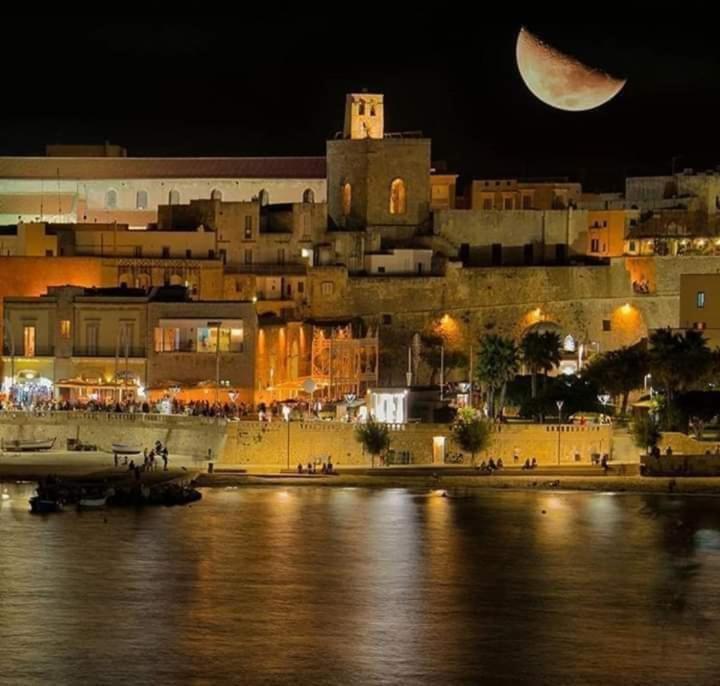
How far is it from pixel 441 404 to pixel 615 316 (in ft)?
37.0

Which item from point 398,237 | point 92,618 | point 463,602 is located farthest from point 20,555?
point 398,237

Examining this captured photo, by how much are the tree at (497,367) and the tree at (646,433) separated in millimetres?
4213

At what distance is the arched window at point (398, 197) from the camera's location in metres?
64.1

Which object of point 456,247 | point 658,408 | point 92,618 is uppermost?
point 456,247

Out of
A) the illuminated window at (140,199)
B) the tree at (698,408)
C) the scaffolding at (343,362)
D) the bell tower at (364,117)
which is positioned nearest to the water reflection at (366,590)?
the tree at (698,408)

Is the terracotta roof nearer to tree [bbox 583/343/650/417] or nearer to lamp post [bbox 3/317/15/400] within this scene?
lamp post [bbox 3/317/15/400]

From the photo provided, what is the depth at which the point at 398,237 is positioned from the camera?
63.8 meters

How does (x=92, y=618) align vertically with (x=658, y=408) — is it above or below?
below

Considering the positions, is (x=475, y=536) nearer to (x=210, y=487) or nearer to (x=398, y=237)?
(x=210, y=487)

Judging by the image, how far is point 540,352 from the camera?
5612 cm

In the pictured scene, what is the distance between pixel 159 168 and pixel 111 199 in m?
1.76

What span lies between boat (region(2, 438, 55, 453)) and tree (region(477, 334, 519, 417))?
1005 cm

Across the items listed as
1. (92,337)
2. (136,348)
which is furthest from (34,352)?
(136,348)

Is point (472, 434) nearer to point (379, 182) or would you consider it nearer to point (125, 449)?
point (125, 449)
